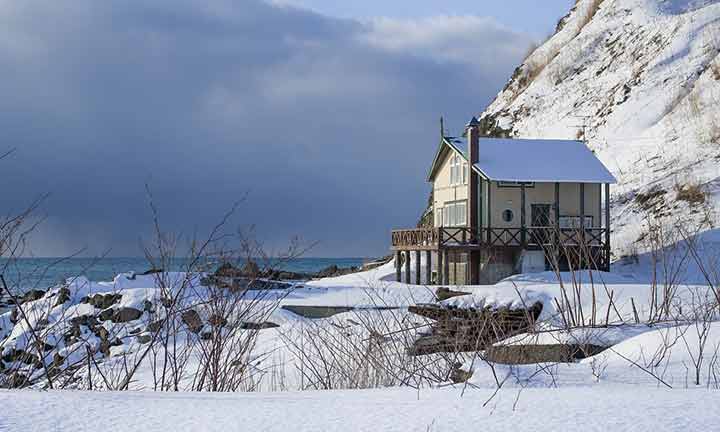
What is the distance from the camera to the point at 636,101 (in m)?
46.8

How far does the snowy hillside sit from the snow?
28795 millimetres

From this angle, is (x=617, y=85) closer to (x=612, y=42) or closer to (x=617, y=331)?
(x=612, y=42)

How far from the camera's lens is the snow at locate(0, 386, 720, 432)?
4.17 meters

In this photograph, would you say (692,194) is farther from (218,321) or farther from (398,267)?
(218,321)

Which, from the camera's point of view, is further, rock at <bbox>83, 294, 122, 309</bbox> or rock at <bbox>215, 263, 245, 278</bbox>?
rock at <bbox>83, 294, 122, 309</bbox>

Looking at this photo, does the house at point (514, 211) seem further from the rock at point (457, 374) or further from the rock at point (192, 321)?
the rock at point (457, 374)

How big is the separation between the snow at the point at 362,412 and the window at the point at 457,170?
28.3 meters

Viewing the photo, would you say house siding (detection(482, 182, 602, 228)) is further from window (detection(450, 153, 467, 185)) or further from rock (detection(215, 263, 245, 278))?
rock (detection(215, 263, 245, 278))

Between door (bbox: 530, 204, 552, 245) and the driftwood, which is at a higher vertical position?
door (bbox: 530, 204, 552, 245)

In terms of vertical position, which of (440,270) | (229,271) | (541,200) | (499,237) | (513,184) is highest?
(513,184)

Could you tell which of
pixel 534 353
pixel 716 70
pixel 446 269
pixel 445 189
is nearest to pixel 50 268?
pixel 445 189

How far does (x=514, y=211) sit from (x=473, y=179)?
1.98 meters

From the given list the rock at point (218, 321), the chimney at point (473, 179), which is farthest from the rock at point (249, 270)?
the chimney at point (473, 179)

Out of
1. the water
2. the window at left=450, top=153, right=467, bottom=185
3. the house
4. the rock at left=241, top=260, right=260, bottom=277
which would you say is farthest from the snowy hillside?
the rock at left=241, top=260, right=260, bottom=277
